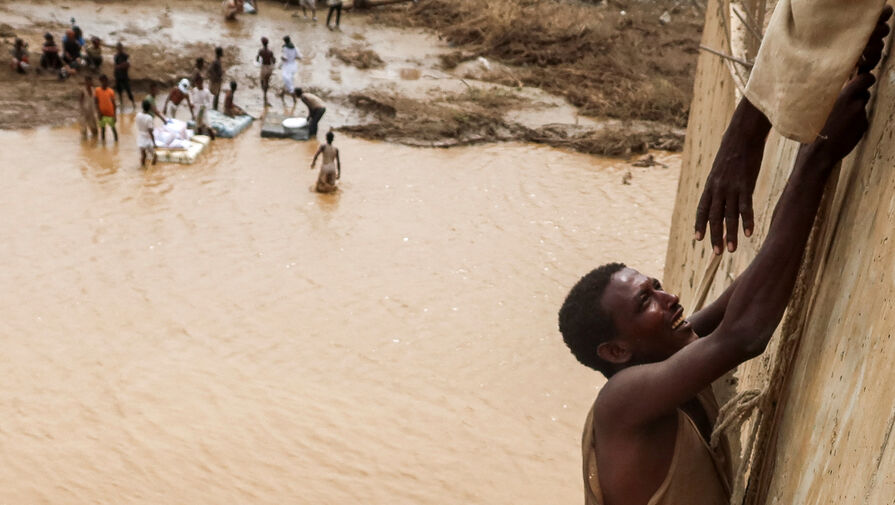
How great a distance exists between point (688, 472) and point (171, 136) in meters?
Result: 12.2

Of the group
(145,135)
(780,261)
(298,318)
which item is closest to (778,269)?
(780,261)

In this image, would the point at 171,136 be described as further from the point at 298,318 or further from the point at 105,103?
the point at 298,318

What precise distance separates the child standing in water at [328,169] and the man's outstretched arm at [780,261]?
10535mm

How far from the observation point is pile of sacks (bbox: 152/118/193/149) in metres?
13.2

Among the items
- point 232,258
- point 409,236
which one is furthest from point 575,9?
point 232,258

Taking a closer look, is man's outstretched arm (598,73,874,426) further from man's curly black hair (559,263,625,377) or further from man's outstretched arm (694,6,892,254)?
man's curly black hair (559,263,625,377)

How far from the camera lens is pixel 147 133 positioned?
12.7m

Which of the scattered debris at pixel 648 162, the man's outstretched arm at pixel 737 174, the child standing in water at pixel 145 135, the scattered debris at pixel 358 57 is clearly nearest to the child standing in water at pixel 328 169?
the child standing in water at pixel 145 135

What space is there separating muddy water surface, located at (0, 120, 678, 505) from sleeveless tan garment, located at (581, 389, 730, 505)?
4.60m

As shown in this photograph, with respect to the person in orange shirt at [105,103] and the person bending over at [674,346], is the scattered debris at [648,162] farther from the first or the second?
the person bending over at [674,346]

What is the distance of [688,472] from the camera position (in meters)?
2.09

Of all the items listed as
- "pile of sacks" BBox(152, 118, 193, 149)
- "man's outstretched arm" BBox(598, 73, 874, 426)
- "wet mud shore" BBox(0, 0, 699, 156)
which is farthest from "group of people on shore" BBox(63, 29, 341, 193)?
"man's outstretched arm" BBox(598, 73, 874, 426)

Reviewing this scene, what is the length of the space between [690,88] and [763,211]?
14.8m

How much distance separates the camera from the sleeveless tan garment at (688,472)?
2078mm
